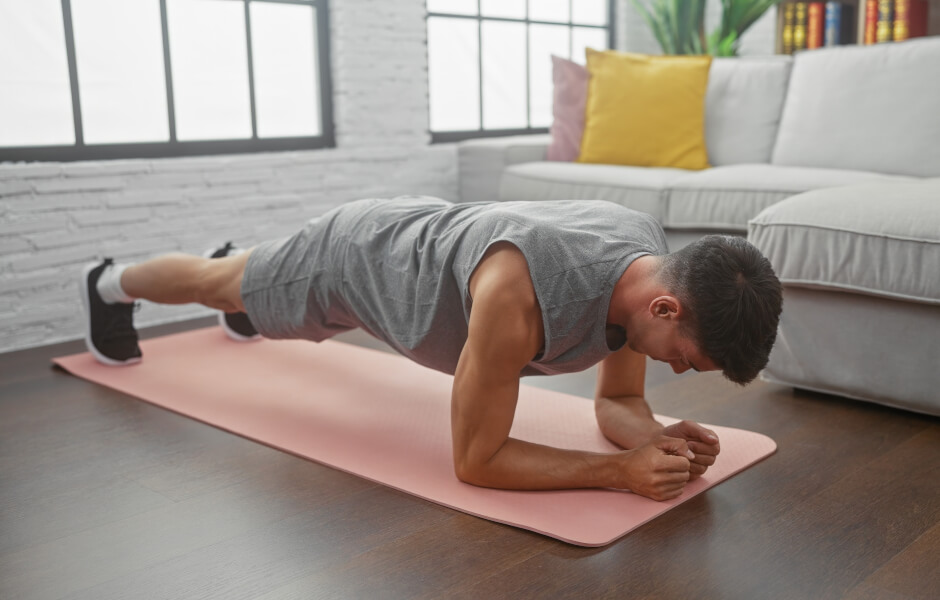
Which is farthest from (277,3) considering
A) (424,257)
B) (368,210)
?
(424,257)

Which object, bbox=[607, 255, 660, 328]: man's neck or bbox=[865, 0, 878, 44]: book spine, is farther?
bbox=[865, 0, 878, 44]: book spine

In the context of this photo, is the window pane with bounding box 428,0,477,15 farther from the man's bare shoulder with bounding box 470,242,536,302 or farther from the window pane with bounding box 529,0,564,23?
the man's bare shoulder with bounding box 470,242,536,302

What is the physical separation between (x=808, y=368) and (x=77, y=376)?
6.07 feet

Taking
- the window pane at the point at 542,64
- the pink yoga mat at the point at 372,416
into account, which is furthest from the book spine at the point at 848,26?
the pink yoga mat at the point at 372,416

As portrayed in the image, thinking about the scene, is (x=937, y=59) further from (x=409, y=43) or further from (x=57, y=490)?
(x=57, y=490)

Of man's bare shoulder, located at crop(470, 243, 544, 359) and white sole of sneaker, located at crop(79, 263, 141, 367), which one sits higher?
man's bare shoulder, located at crop(470, 243, 544, 359)

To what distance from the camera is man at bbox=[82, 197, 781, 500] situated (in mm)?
1279

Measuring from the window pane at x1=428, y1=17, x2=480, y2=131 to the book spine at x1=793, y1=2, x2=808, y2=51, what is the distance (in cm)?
154

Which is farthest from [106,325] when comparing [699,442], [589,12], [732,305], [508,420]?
[589,12]

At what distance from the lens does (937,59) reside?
2.81m

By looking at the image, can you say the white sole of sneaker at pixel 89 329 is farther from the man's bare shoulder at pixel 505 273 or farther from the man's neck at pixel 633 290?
the man's neck at pixel 633 290

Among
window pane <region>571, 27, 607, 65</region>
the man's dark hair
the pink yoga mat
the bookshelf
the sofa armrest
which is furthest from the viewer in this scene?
window pane <region>571, 27, 607, 65</region>

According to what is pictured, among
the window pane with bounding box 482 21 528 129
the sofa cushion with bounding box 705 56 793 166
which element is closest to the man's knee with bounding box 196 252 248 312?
the sofa cushion with bounding box 705 56 793 166

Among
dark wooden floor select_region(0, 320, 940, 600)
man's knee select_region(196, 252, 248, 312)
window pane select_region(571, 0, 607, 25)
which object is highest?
window pane select_region(571, 0, 607, 25)
